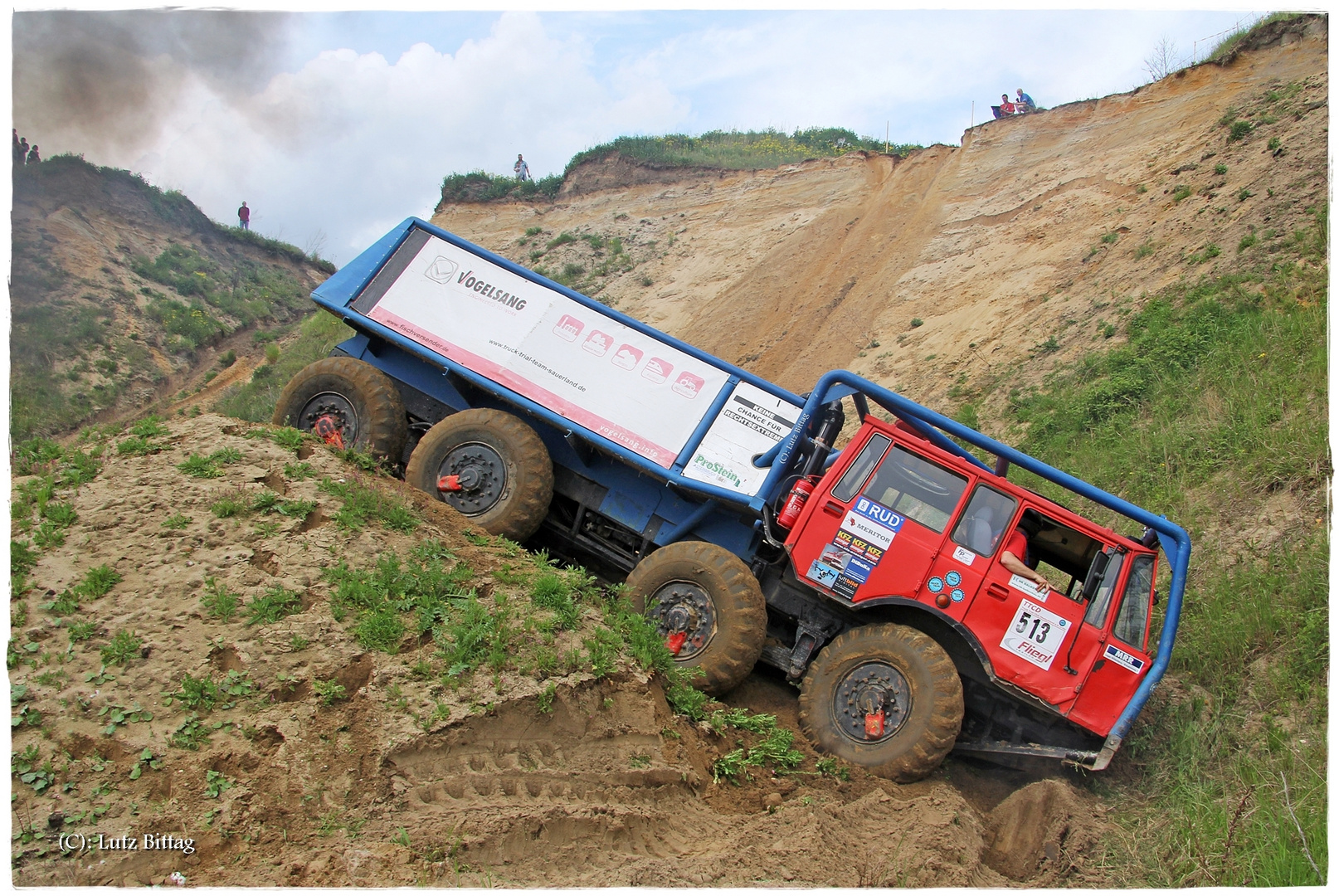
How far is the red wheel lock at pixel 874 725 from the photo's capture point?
264 inches

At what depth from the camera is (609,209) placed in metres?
27.0

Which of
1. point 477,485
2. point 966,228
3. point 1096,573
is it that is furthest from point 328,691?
point 966,228

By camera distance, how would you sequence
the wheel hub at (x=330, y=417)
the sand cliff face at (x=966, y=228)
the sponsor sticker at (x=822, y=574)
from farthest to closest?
the sand cliff face at (x=966, y=228)
the wheel hub at (x=330, y=417)
the sponsor sticker at (x=822, y=574)

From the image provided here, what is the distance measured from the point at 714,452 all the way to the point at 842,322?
11.7 metres

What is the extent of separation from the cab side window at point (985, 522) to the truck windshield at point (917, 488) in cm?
13

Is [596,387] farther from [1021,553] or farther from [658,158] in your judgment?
[658,158]

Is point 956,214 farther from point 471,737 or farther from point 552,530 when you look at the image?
point 471,737

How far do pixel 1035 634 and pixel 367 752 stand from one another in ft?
15.2

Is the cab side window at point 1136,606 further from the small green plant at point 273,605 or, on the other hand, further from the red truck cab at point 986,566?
the small green plant at point 273,605

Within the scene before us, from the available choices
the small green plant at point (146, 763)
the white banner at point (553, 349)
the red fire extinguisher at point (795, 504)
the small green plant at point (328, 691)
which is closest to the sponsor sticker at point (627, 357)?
the white banner at point (553, 349)

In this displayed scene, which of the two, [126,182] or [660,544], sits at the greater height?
[126,182]

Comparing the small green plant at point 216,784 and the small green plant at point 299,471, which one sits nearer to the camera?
the small green plant at point 216,784

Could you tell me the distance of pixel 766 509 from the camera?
7.66 metres

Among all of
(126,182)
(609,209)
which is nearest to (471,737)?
(609,209)
